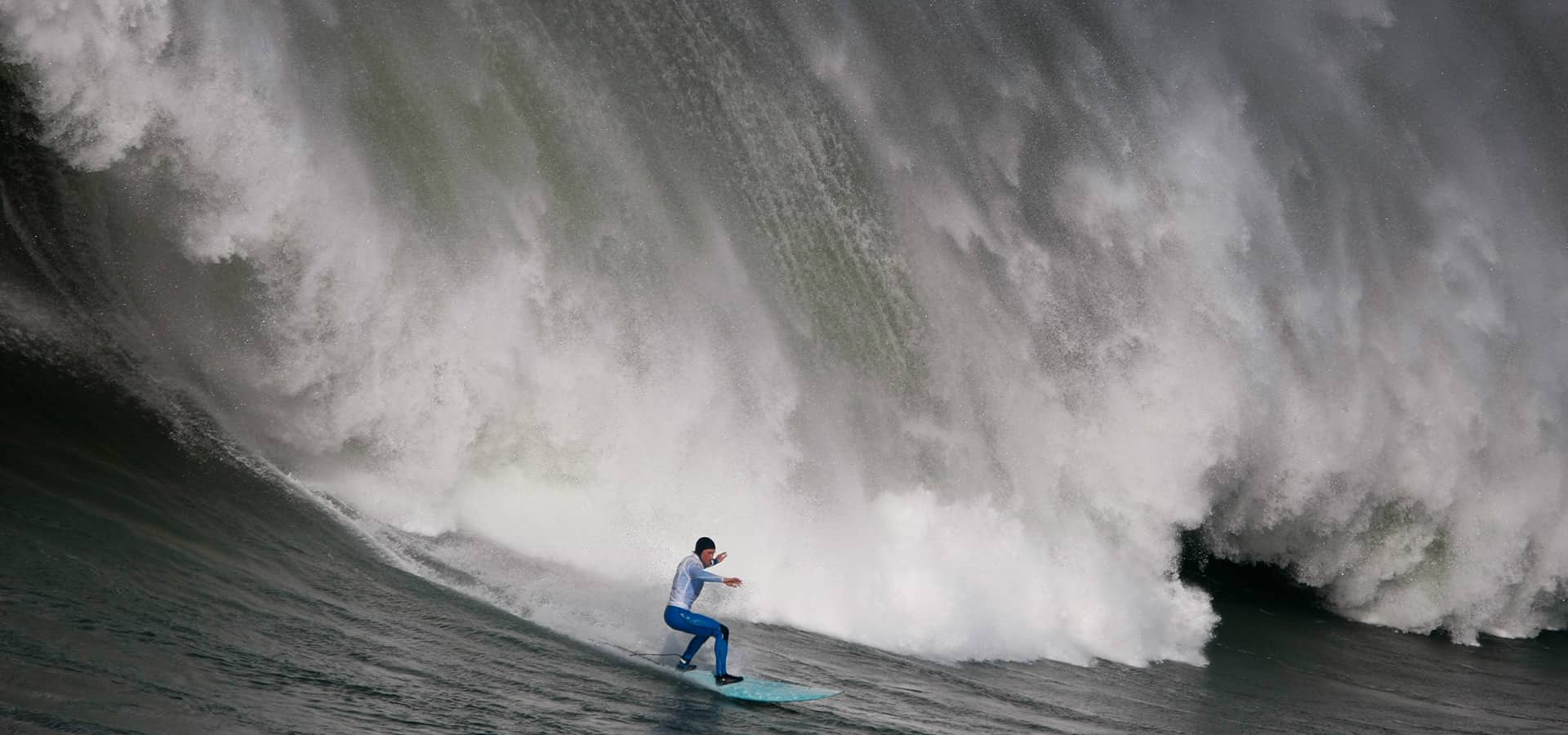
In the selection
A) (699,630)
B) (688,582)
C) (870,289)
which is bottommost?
(699,630)

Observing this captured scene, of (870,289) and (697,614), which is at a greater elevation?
(870,289)

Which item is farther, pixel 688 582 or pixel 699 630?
pixel 688 582

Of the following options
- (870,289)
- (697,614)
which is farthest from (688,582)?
(870,289)

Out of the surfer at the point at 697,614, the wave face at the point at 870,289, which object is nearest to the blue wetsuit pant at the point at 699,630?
the surfer at the point at 697,614

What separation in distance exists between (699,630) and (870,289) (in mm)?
6645

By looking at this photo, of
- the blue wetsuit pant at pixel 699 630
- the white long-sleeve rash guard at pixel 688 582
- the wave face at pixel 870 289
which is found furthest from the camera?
the wave face at pixel 870 289

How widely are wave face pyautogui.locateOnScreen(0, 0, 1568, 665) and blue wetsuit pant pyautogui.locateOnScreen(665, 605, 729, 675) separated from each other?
44.3 inches

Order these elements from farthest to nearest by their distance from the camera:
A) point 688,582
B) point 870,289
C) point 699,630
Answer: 1. point 870,289
2. point 688,582
3. point 699,630

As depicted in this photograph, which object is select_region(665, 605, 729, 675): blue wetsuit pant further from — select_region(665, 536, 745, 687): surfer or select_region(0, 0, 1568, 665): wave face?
select_region(0, 0, 1568, 665): wave face

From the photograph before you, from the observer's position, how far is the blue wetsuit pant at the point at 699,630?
7.34m

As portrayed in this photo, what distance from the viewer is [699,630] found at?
24.6 feet

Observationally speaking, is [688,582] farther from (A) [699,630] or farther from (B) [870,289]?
(B) [870,289]

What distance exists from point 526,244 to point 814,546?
3.79m

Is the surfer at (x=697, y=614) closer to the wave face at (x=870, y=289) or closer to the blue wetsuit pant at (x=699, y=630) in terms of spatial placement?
the blue wetsuit pant at (x=699, y=630)
